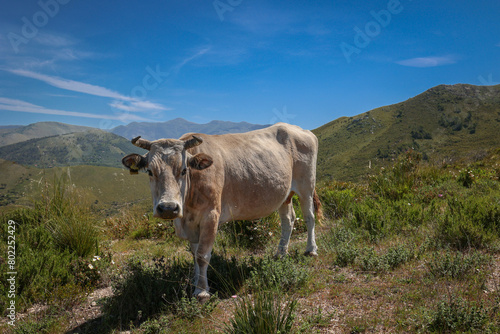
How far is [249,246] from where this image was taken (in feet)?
23.7

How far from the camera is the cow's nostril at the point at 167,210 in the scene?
3.83 metres

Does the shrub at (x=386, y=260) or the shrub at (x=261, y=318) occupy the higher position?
the shrub at (x=261, y=318)

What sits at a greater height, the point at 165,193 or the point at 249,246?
the point at 165,193

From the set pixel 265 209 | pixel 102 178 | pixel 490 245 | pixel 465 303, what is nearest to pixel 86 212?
pixel 265 209

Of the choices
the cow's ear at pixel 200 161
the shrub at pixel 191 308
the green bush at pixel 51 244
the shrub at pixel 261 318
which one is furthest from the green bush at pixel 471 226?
the green bush at pixel 51 244

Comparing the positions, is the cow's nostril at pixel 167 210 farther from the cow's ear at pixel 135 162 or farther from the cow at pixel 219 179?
the cow's ear at pixel 135 162

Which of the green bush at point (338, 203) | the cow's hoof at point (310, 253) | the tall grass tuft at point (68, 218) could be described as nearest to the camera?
the tall grass tuft at point (68, 218)

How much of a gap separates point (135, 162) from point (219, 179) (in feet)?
4.18

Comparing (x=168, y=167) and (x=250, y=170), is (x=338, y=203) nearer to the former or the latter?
(x=250, y=170)

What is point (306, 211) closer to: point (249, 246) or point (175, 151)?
point (249, 246)

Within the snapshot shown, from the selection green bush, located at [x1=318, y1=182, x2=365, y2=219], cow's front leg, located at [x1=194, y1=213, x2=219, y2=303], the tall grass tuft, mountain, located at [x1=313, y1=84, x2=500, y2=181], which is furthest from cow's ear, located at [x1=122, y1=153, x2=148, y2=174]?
mountain, located at [x1=313, y1=84, x2=500, y2=181]

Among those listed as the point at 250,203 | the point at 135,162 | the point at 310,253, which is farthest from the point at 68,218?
the point at 310,253

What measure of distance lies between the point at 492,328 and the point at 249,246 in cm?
489

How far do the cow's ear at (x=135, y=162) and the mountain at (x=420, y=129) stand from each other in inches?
2460
